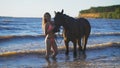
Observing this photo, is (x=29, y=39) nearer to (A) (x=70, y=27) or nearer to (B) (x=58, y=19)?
(A) (x=70, y=27)

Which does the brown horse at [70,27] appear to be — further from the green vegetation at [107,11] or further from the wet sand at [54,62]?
the green vegetation at [107,11]

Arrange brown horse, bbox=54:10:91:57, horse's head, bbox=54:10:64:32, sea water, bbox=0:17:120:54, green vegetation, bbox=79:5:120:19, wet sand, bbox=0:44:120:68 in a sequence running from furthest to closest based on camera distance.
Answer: green vegetation, bbox=79:5:120:19
sea water, bbox=0:17:120:54
brown horse, bbox=54:10:91:57
horse's head, bbox=54:10:64:32
wet sand, bbox=0:44:120:68

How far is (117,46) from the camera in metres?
18.5

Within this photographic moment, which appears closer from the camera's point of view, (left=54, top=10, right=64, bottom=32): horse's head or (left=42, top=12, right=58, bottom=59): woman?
(left=42, top=12, right=58, bottom=59): woman

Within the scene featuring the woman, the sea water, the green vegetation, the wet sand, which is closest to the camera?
the wet sand

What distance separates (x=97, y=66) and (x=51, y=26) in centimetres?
214

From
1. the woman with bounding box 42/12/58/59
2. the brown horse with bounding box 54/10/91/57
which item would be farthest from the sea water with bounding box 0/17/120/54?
the woman with bounding box 42/12/58/59

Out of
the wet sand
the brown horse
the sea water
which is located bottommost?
the sea water

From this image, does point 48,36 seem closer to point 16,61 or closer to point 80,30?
point 16,61

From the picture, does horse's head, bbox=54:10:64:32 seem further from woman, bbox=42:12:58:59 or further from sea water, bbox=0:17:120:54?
sea water, bbox=0:17:120:54

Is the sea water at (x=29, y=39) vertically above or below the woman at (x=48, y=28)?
below

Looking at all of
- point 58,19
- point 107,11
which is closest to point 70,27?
point 58,19

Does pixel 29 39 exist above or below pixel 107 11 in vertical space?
above

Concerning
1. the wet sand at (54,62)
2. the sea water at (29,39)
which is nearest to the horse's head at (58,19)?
the wet sand at (54,62)
